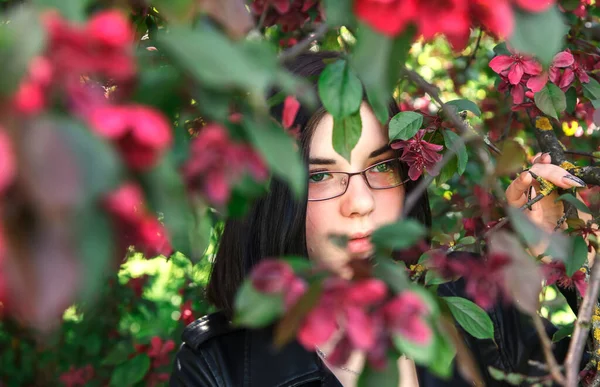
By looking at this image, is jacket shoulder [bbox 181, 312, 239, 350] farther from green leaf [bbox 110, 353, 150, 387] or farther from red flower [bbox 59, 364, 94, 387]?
red flower [bbox 59, 364, 94, 387]

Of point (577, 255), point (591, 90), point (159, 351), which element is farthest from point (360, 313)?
point (159, 351)

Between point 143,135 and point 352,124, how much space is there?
600mm

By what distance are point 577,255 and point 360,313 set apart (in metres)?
0.64

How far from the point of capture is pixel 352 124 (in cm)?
101

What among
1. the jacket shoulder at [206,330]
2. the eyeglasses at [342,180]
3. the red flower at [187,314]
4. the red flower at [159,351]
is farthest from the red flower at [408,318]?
the red flower at [187,314]

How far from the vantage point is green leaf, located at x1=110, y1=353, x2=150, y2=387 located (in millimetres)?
1837

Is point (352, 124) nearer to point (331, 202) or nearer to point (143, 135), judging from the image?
point (331, 202)

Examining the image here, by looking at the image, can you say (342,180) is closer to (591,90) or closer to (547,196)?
(547,196)

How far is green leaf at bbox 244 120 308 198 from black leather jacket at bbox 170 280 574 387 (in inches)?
43.3

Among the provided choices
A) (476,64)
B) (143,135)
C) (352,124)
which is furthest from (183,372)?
(476,64)

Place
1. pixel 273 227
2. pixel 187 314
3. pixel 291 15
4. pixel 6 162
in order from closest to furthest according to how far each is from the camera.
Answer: pixel 6 162, pixel 273 227, pixel 291 15, pixel 187 314

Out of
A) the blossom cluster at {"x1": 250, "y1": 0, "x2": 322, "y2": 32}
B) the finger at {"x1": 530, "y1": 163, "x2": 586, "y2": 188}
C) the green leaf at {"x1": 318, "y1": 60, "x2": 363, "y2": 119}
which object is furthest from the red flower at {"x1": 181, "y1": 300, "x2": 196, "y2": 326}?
the green leaf at {"x1": 318, "y1": 60, "x2": 363, "y2": 119}

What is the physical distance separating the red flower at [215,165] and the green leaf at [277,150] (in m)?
0.02

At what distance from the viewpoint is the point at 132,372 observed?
6.08 feet
